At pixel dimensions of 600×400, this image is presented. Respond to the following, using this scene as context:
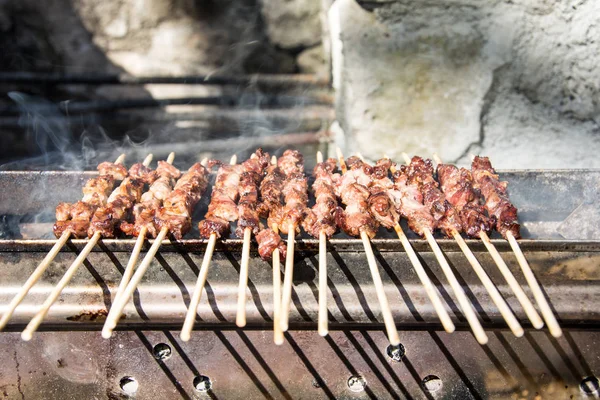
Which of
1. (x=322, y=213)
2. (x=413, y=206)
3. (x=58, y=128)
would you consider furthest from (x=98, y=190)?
(x=58, y=128)

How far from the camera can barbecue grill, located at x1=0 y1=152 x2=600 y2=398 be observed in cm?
232

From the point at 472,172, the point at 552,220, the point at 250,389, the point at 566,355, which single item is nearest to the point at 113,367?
the point at 250,389

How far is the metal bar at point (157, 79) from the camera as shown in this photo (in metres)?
5.77

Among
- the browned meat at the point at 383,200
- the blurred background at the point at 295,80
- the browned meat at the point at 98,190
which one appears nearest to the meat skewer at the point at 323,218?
the browned meat at the point at 383,200

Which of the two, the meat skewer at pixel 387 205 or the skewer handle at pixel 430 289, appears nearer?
the skewer handle at pixel 430 289

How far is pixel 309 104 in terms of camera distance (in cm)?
624

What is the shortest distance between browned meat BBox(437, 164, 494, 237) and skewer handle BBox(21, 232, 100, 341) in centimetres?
207

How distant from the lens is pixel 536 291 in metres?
1.94

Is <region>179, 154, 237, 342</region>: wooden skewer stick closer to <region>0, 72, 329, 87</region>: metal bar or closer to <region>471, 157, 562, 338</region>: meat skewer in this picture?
<region>471, 157, 562, 338</region>: meat skewer

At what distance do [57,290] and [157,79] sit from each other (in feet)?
14.6

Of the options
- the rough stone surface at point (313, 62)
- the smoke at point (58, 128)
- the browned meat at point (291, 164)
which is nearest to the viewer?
the browned meat at point (291, 164)

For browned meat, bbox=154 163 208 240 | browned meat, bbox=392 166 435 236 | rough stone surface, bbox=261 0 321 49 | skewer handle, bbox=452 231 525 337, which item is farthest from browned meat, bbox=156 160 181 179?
rough stone surface, bbox=261 0 321 49

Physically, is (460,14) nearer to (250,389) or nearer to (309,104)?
(309,104)

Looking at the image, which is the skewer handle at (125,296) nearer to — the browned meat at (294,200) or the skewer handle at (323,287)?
the browned meat at (294,200)
